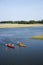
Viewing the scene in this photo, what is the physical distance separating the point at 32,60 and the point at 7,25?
37.2 m

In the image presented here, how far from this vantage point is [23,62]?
6527mm

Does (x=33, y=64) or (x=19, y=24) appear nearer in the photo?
(x=33, y=64)

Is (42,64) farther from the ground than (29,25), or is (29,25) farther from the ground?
(42,64)

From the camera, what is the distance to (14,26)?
44344mm

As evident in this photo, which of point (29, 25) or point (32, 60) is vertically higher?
point (32, 60)

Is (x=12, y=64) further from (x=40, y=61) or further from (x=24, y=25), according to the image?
(x=24, y=25)

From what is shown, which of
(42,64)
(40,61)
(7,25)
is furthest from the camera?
(7,25)

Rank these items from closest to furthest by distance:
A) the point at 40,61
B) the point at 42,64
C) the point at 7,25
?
the point at 42,64 < the point at 40,61 < the point at 7,25

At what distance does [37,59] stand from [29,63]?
0.59m

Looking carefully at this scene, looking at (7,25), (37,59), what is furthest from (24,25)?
(37,59)

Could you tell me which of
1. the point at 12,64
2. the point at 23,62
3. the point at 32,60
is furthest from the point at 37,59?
the point at 12,64

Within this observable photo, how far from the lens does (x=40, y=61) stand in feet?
21.4

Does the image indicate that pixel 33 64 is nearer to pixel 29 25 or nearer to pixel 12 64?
pixel 12 64

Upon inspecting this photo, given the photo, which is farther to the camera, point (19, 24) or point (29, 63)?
→ point (19, 24)
